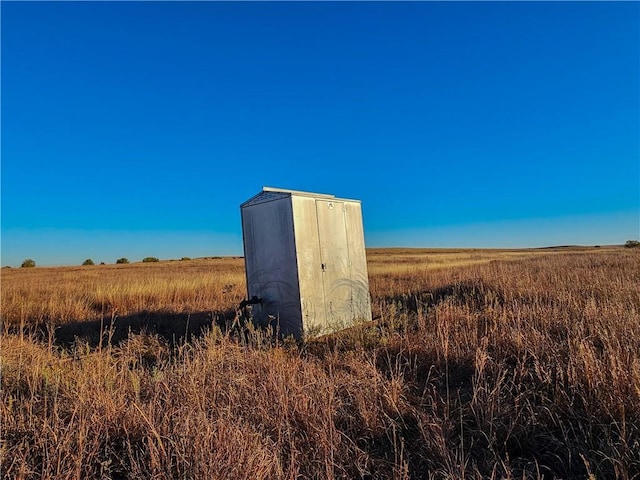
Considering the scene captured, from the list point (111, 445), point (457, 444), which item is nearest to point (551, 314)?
point (457, 444)

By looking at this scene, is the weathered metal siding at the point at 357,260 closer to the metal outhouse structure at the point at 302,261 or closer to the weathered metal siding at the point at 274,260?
the metal outhouse structure at the point at 302,261

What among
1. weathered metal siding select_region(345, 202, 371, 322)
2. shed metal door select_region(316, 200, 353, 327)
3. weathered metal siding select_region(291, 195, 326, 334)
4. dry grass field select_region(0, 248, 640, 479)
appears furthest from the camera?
weathered metal siding select_region(345, 202, 371, 322)

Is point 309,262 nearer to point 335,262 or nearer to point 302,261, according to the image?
point 302,261

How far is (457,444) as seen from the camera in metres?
2.90

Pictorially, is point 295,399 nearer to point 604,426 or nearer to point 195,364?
point 195,364

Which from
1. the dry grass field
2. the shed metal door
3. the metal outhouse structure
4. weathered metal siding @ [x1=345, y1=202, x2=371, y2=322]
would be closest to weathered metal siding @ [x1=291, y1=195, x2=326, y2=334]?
the metal outhouse structure

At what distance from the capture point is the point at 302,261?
21.6 feet

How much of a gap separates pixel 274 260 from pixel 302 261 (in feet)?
1.95

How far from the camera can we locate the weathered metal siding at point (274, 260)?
6.58 metres

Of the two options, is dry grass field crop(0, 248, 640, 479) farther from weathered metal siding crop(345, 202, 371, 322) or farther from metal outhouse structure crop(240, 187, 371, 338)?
weathered metal siding crop(345, 202, 371, 322)

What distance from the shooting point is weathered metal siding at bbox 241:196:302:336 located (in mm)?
6578

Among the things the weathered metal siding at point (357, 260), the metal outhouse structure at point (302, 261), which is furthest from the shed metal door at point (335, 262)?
the weathered metal siding at point (357, 260)

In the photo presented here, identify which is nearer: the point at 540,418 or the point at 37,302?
the point at 540,418

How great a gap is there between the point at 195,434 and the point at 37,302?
1084 cm
